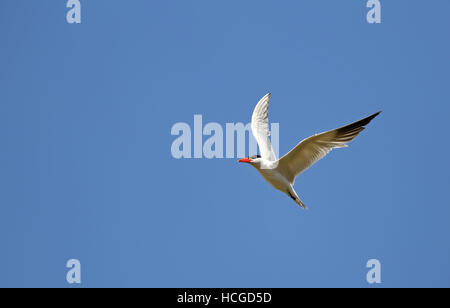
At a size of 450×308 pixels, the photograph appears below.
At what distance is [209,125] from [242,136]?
2699 mm

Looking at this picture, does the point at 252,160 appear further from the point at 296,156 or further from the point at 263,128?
the point at 263,128

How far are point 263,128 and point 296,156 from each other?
69.8 inches

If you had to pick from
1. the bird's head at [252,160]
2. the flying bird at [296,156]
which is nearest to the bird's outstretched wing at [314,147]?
the flying bird at [296,156]

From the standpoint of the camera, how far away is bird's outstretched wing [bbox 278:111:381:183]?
10297mm

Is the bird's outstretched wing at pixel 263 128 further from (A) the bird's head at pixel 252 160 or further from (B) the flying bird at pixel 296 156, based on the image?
(A) the bird's head at pixel 252 160

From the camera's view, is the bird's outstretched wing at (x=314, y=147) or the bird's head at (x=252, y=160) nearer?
the bird's outstretched wing at (x=314, y=147)

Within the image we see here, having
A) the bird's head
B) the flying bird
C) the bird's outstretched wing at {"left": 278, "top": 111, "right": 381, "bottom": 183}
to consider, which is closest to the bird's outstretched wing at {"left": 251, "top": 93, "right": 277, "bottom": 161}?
the flying bird

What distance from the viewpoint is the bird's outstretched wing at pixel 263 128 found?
1200 cm

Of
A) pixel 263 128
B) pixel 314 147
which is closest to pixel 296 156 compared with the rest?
pixel 314 147

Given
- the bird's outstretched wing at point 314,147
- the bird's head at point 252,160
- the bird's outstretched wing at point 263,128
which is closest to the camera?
the bird's outstretched wing at point 314,147

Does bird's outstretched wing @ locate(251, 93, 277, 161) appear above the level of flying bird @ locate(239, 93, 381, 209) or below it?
above

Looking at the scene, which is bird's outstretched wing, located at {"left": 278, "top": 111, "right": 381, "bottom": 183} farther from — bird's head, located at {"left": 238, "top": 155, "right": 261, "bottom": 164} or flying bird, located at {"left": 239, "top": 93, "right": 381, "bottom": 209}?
bird's head, located at {"left": 238, "top": 155, "right": 261, "bottom": 164}

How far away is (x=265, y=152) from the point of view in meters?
11.9

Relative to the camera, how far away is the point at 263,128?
1245cm
